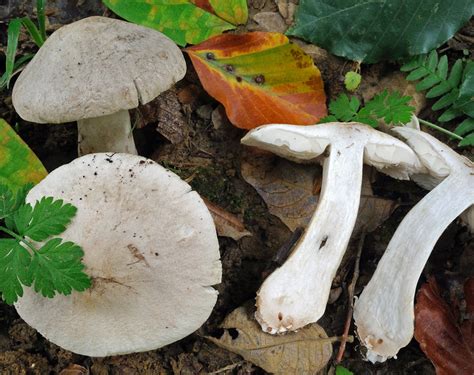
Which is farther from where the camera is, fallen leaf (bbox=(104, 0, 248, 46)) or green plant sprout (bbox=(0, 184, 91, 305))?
fallen leaf (bbox=(104, 0, 248, 46))

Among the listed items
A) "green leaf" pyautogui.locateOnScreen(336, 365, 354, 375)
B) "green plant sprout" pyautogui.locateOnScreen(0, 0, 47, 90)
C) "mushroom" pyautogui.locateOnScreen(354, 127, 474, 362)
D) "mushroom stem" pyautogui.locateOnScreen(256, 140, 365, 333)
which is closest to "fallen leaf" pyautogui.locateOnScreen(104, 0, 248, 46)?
"green plant sprout" pyautogui.locateOnScreen(0, 0, 47, 90)

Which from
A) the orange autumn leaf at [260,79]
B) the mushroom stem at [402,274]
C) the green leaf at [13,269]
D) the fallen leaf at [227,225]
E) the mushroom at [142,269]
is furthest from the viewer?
the orange autumn leaf at [260,79]

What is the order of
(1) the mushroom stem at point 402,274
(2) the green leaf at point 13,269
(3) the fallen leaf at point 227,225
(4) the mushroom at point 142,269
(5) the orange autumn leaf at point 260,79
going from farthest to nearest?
1. (5) the orange autumn leaf at point 260,79
2. (3) the fallen leaf at point 227,225
3. (1) the mushroom stem at point 402,274
4. (4) the mushroom at point 142,269
5. (2) the green leaf at point 13,269

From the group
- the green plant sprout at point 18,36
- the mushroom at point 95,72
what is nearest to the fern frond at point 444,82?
the mushroom at point 95,72

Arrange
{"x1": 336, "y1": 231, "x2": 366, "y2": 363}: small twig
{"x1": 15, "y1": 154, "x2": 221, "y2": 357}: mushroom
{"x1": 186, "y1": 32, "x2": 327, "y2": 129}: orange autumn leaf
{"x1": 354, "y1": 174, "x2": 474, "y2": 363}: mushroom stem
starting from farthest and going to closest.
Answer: {"x1": 186, "y1": 32, "x2": 327, "y2": 129}: orange autumn leaf < {"x1": 336, "y1": 231, "x2": 366, "y2": 363}: small twig < {"x1": 354, "y1": 174, "x2": 474, "y2": 363}: mushroom stem < {"x1": 15, "y1": 154, "x2": 221, "y2": 357}: mushroom

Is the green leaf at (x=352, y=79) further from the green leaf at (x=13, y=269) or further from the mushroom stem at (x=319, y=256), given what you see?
the green leaf at (x=13, y=269)

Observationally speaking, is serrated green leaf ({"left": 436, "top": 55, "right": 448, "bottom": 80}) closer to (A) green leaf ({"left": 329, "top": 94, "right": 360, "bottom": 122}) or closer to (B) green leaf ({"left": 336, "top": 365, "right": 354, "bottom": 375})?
(A) green leaf ({"left": 329, "top": 94, "right": 360, "bottom": 122})

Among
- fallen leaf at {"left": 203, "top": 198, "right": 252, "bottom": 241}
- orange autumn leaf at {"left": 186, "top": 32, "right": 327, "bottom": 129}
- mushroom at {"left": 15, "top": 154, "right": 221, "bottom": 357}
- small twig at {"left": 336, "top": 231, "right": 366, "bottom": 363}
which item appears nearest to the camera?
mushroom at {"left": 15, "top": 154, "right": 221, "bottom": 357}
